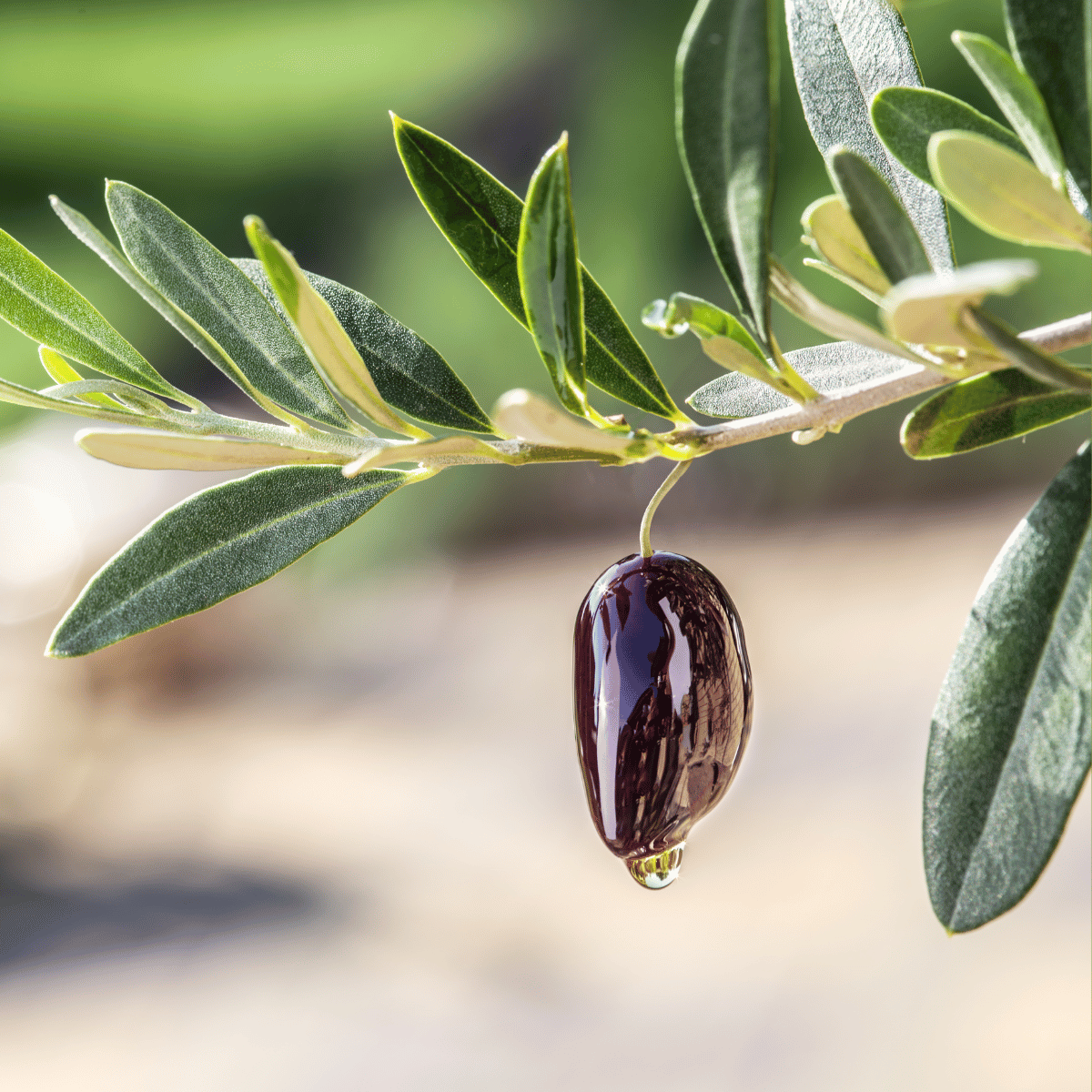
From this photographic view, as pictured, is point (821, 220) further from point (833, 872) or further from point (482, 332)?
point (482, 332)

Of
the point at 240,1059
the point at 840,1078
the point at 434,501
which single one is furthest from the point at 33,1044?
the point at 434,501

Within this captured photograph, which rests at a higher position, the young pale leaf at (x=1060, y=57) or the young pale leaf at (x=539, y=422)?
the young pale leaf at (x=1060, y=57)

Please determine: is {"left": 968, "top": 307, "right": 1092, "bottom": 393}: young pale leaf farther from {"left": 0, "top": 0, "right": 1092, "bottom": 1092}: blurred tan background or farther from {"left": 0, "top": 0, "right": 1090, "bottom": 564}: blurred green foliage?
{"left": 0, "top": 0, "right": 1090, "bottom": 564}: blurred green foliage

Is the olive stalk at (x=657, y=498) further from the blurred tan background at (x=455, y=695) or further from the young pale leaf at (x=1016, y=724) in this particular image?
the blurred tan background at (x=455, y=695)

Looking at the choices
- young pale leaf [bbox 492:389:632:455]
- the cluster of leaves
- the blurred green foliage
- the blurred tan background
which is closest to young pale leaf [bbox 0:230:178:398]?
the cluster of leaves

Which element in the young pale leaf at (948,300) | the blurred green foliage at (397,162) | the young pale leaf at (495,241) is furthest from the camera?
the blurred green foliage at (397,162)

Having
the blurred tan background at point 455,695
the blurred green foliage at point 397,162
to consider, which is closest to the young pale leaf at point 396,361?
the blurred tan background at point 455,695

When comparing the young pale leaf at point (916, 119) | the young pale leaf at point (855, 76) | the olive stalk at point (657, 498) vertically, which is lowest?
the olive stalk at point (657, 498)
